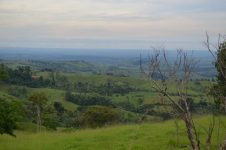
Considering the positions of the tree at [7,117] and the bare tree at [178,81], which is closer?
the bare tree at [178,81]

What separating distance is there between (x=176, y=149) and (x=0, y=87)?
4094 inches

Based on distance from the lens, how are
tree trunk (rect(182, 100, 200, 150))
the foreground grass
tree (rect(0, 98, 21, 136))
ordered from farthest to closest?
the foreground grass, tree (rect(0, 98, 21, 136)), tree trunk (rect(182, 100, 200, 150))

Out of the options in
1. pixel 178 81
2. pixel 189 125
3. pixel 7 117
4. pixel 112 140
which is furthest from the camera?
pixel 112 140

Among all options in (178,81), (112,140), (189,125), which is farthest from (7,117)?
(189,125)

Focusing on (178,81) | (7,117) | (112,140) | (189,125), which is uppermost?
(178,81)

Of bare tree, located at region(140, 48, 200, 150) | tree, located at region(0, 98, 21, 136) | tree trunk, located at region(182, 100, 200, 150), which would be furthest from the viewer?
tree, located at region(0, 98, 21, 136)

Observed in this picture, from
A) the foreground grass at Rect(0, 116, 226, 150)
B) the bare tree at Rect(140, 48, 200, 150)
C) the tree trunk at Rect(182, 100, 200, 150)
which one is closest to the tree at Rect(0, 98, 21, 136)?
the foreground grass at Rect(0, 116, 226, 150)

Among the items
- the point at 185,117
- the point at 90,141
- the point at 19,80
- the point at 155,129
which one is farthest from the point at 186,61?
the point at 19,80

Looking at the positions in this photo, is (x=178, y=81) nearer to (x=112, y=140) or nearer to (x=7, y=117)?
(x=7, y=117)

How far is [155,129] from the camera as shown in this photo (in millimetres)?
22266

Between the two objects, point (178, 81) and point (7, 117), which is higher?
point (178, 81)

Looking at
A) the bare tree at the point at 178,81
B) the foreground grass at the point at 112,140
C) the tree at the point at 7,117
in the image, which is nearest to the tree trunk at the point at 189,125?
the bare tree at the point at 178,81

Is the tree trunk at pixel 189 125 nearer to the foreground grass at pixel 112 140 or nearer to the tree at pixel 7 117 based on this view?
the foreground grass at pixel 112 140

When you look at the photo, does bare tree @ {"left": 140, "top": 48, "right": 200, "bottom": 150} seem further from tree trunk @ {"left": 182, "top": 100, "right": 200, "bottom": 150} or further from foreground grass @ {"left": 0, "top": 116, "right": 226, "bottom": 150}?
foreground grass @ {"left": 0, "top": 116, "right": 226, "bottom": 150}
